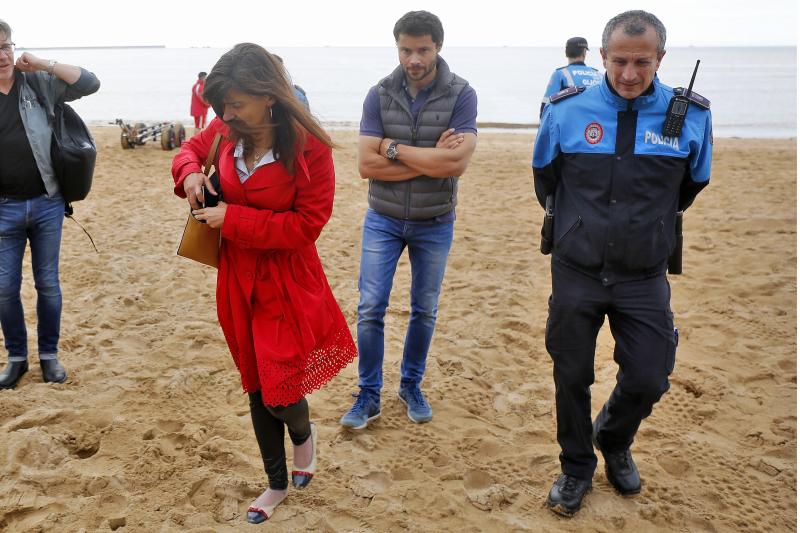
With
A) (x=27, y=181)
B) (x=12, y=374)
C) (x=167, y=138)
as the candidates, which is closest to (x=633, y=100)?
(x=27, y=181)

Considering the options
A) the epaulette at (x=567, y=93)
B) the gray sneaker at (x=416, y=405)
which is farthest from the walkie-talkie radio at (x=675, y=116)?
the gray sneaker at (x=416, y=405)

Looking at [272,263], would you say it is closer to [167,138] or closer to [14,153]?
[14,153]

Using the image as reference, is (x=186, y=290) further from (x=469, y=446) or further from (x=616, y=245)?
(x=616, y=245)

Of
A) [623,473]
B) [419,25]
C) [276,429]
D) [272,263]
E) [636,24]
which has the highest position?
[419,25]

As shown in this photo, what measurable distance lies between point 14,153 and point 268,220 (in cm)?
209

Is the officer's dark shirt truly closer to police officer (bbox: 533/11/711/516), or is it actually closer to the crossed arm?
the crossed arm

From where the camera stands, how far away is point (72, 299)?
18.0 ft

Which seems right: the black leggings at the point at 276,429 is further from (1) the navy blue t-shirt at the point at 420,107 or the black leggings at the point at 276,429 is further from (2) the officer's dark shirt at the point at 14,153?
(2) the officer's dark shirt at the point at 14,153

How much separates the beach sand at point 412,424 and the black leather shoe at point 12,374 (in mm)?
69

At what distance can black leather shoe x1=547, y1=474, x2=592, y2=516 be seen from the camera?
297 centimetres

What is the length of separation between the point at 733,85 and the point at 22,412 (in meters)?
52.2

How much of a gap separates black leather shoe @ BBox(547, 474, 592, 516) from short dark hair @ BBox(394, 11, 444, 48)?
2191mm

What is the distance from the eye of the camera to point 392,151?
11.2 ft

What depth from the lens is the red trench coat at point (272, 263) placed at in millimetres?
2570
